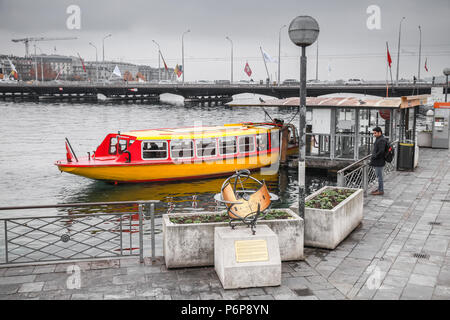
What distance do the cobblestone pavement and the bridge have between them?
218 ft

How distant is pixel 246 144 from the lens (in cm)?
2328

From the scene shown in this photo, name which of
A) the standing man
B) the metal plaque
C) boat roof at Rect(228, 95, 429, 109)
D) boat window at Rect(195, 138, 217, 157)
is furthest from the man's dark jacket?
boat window at Rect(195, 138, 217, 157)

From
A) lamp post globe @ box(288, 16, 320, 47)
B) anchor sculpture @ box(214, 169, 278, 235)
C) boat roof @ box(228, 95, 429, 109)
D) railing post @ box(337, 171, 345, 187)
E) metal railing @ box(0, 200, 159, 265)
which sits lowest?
metal railing @ box(0, 200, 159, 265)

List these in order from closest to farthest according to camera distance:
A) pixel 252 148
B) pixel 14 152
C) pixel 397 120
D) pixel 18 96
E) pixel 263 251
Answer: pixel 263 251 < pixel 397 120 < pixel 252 148 < pixel 14 152 < pixel 18 96

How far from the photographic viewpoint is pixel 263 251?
7.16m

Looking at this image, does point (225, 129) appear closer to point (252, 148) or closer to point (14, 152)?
point (252, 148)

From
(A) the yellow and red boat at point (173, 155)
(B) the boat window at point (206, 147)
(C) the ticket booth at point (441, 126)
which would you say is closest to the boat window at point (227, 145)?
(A) the yellow and red boat at point (173, 155)

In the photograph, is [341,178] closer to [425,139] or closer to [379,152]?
[379,152]

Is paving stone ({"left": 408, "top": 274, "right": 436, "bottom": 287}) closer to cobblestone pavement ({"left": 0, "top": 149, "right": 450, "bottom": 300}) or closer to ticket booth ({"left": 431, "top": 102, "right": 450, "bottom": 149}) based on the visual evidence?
cobblestone pavement ({"left": 0, "top": 149, "right": 450, "bottom": 300})

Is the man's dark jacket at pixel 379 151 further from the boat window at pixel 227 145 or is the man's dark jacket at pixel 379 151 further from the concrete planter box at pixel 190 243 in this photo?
the boat window at pixel 227 145

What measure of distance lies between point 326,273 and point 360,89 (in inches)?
2986

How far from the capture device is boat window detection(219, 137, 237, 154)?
22.4 m

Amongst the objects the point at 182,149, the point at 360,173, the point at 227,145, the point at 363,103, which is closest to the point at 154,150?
the point at 182,149
